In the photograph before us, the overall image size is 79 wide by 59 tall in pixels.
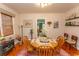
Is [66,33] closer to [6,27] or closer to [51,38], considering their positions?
[51,38]

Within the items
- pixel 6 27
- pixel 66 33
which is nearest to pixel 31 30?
pixel 6 27

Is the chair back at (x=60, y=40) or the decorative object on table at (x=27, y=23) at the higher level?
the decorative object on table at (x=27, y=23)

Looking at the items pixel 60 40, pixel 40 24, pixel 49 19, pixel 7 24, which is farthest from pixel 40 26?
→ pixel 7 24

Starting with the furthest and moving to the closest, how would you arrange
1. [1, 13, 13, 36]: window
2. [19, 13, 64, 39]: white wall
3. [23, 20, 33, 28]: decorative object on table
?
[23, 20, 33, 28]: decorative object on table, [19, 13, 64, 39]: white wall, [1, 13, 13, 36]: window

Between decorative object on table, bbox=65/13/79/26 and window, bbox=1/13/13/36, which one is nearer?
window, bbox=1/13/13/36

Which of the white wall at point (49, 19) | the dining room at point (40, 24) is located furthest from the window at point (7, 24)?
the white wall at point (49, 19)

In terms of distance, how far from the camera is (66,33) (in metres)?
2.12

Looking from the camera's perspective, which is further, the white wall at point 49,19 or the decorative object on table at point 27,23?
the decorative object on table at point 27,23

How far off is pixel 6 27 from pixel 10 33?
138mm

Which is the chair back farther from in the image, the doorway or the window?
the window

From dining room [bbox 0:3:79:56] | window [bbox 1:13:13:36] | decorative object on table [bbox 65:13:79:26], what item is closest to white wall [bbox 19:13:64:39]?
dining room [bbox 0:3:79:56]

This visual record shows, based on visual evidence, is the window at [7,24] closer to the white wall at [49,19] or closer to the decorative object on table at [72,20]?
the white wall at [49,19]

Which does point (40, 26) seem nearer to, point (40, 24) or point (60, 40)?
point (40, 24)

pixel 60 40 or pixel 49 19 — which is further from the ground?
pixel 49 19
